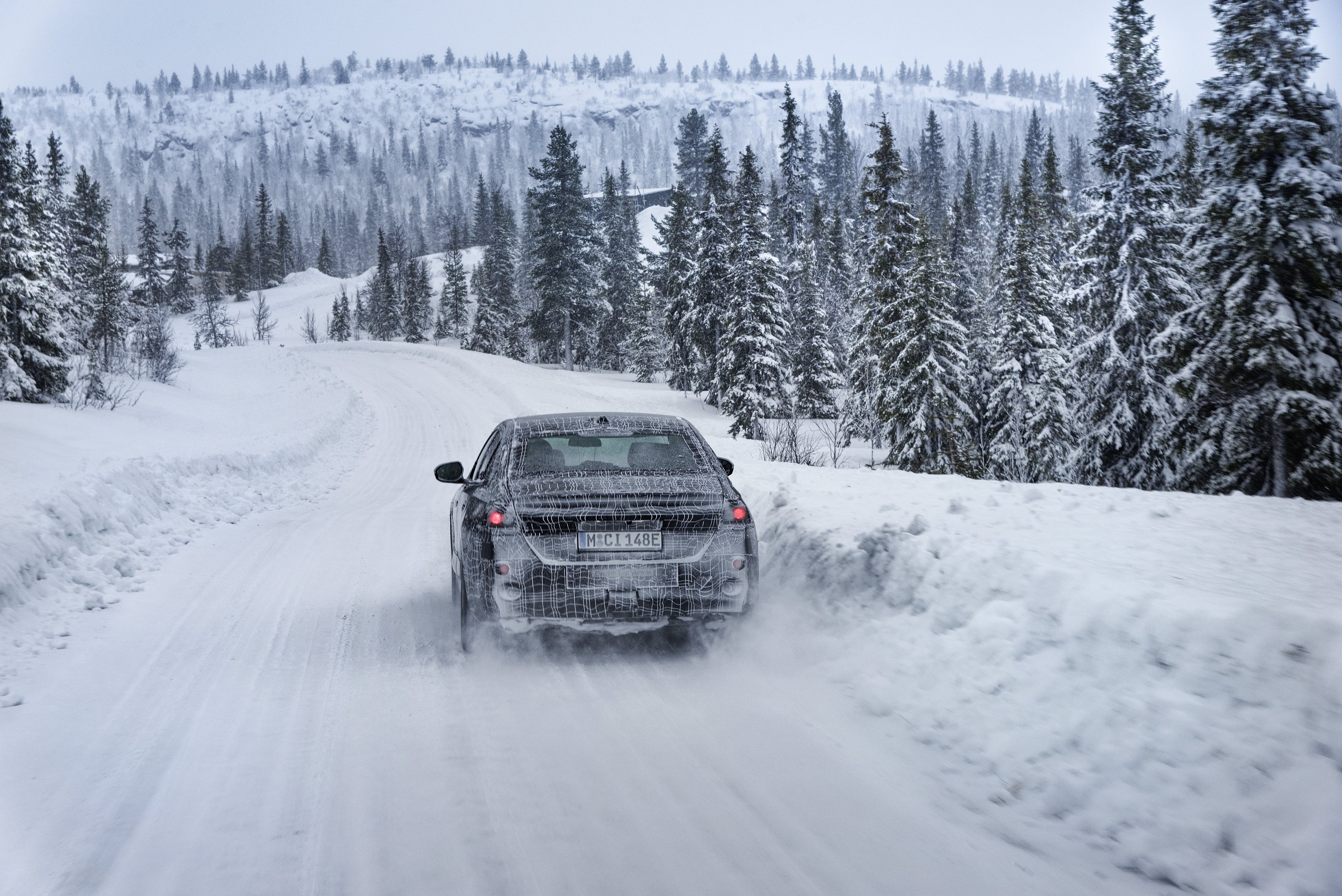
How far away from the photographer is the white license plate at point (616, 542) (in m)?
5.02

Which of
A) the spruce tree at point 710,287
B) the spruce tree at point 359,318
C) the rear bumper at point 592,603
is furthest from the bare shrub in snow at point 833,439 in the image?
the spruce tree at point 359,318

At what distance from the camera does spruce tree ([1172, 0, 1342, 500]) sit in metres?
17.2

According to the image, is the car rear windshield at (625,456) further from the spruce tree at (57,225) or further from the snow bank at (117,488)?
the spruce tree at (57,225)

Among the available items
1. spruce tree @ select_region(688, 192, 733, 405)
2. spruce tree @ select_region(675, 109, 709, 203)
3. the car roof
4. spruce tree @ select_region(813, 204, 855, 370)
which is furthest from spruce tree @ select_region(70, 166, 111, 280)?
spruce tree @ select_region(675, 109, 709, 203)

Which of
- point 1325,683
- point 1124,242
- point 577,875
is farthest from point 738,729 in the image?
point 1124,242

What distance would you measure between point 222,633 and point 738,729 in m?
4.02

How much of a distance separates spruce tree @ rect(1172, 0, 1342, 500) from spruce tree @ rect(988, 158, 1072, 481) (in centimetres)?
935

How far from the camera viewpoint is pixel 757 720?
443 cm

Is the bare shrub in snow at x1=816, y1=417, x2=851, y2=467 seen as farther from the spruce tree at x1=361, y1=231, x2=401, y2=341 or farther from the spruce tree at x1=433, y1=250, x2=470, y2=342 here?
the spruce tree at x1=361, y1=231, x2=401, y2=341

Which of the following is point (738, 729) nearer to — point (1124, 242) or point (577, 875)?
point (577, 875)

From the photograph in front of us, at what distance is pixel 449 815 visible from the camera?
3326mm

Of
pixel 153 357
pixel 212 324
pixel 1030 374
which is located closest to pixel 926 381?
pixel 1030 374

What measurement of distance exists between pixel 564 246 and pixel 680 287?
477 inches

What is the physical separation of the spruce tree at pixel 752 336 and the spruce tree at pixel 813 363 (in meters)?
5.84
